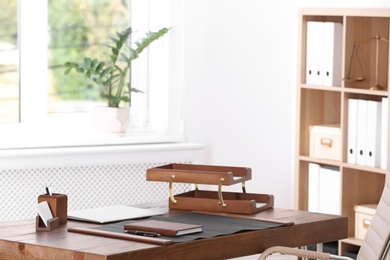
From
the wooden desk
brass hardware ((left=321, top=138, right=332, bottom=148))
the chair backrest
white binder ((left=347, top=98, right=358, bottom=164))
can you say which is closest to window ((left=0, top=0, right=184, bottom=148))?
brass hardware ((left=321, top=138, right=332, bottom=148))

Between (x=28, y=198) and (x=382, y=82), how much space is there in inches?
71.9

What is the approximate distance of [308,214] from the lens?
3.21 meters

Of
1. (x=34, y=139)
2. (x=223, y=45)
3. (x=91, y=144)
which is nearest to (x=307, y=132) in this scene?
(x=223, y=45)

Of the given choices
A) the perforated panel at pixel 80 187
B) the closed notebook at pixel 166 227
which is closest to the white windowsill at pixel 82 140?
the perforated panel at pixel 80 187

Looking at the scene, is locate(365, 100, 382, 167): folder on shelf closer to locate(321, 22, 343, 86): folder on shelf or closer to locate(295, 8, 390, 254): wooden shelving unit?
locate(295, 8, 390, 254): wooden shelving unit

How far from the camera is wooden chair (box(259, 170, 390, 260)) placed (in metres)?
2.87

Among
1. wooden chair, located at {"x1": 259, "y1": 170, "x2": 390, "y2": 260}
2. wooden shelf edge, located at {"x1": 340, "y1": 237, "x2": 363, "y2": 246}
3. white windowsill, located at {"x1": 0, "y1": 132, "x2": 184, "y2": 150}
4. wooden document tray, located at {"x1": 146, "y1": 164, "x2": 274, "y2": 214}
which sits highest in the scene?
white windowsill, located at {"x1": 0, "y1": 132, "x2": 184, "y2": 150}

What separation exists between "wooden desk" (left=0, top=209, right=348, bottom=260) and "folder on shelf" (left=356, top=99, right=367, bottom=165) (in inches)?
43.1

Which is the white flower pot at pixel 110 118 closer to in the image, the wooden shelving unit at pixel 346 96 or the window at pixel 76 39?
the window at pixel 76 39

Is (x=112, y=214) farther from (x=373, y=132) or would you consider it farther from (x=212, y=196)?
(x=373, y=132)

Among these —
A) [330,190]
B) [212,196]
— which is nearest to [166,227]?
[212,196]

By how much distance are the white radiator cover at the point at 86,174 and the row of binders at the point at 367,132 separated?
886 mm

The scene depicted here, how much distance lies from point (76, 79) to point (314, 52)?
130 cm

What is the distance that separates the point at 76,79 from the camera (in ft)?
15.8
